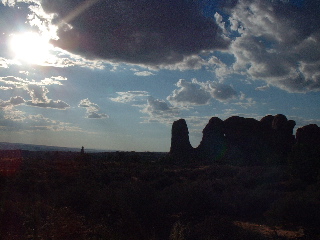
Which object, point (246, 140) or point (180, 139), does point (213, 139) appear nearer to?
point (246, 140)

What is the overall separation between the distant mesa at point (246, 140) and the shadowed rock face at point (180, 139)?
0.70 feet

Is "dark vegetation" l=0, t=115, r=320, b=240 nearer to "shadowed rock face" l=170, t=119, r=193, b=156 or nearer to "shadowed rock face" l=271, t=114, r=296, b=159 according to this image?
"shadowed rock face" l=271, t=114, r=296, b=159

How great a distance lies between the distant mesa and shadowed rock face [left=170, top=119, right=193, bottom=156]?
21 centimetres

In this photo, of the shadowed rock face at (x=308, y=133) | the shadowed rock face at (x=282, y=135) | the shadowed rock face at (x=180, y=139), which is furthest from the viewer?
the shadowed rock face at (x=180, y=139)

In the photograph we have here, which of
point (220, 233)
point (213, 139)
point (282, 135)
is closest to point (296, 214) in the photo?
point (220, 233)

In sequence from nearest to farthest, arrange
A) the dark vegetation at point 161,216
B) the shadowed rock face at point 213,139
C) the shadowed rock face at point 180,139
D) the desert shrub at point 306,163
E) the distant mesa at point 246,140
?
the dark vegetation at point 161,216
the desert shrub at point 306,163
the distant mesa at point 246,140
the shadowed rock face at point 213,139
the shadowed rock face at point 180,139

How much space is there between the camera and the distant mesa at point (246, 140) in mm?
52438

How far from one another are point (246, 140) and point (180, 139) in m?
14.4

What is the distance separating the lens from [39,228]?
1016 centimetres

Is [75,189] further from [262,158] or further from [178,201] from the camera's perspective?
[262,158]

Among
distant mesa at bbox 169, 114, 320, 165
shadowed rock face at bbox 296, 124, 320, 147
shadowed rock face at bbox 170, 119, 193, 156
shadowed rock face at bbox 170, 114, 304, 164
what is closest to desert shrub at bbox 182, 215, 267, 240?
shadowed rock face at bbox 296, 124, 320, 147

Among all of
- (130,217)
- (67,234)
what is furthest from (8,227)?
(130,217)

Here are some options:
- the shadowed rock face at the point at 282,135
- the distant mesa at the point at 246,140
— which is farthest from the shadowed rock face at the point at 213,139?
the shadowed rock face at the point at 282,135

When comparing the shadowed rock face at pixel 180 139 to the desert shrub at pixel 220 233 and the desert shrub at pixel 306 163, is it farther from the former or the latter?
the desert shrub at pixel 220 233
